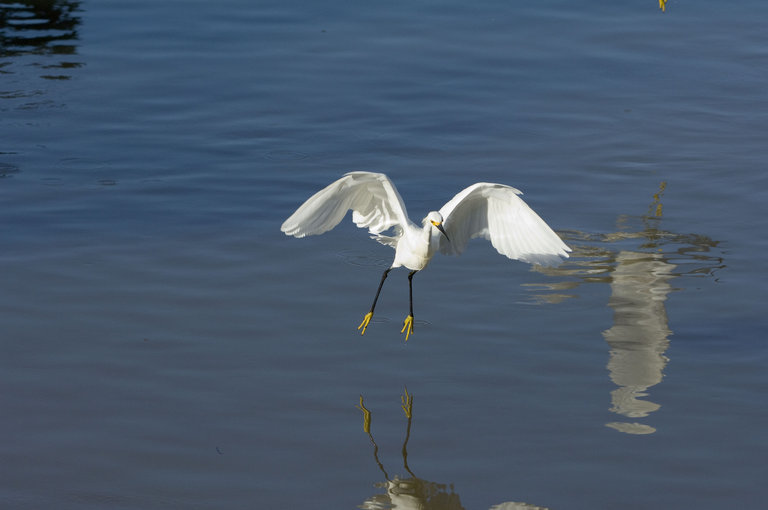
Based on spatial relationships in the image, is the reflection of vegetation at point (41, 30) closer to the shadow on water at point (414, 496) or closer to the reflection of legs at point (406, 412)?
the reflection of legs at point (406, 412)

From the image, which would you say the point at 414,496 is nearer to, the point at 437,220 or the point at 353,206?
the point at 437,220

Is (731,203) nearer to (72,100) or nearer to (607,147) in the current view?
(607,147)

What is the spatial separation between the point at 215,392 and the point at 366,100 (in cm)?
750

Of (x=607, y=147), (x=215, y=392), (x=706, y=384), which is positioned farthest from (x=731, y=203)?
(x=215, y=392)

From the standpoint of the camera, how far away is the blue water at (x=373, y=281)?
6527 mm

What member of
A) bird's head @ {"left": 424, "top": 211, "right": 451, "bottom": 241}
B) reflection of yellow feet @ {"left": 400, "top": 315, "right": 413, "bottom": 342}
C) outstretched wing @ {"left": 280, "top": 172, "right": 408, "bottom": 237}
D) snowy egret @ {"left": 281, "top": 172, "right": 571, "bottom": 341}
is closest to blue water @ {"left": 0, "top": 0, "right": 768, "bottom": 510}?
reflection of yellow feet @ {"left": 400, "top": 315, "right": 413, "bottom": 342}

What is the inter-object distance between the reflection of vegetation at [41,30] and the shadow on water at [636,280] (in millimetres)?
8497

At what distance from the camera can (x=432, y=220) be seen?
7.44 metres

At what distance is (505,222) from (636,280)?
77.2 inches

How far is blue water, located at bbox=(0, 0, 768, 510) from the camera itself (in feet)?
21.4

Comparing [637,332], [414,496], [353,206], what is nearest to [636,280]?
A: [637,332]

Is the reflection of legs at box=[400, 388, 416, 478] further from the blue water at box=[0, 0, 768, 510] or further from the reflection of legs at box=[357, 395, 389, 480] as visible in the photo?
the reflection of legs at box=[357, 395, 389, 480]

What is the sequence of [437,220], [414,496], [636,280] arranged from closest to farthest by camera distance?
1. [414,496]
2. [437,220]
3. [636,280]

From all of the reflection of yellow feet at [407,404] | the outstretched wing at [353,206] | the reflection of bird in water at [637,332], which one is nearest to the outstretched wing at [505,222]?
the outstretched wing at [353,206]
